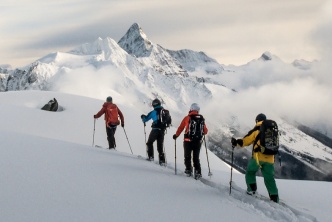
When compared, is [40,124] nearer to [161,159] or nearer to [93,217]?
[161,159]

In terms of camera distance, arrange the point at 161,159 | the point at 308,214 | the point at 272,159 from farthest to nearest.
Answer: the point at 161,159 < the point at 272,159 < the point at 308,214

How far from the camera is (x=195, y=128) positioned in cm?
1243

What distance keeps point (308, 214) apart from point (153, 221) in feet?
13.7

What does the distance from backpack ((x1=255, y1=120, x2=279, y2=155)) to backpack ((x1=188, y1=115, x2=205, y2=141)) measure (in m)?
2.65

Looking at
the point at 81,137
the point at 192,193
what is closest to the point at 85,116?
the point at 81,137

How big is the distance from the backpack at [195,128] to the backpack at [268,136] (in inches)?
104

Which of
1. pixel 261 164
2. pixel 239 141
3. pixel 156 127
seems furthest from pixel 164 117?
pixel 261 164

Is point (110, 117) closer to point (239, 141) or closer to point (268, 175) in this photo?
point (239, 141)

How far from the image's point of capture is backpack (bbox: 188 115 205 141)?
1243 cm

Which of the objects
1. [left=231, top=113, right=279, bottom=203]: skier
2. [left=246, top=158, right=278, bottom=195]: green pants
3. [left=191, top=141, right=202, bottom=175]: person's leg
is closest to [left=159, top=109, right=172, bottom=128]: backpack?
[left=191, top=141, right=202, bottom=175]: person's leg

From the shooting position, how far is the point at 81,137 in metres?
24.4

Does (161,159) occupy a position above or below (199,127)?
below

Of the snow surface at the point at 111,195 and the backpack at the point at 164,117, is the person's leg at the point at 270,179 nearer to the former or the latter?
the snow surface at the point at 111,195

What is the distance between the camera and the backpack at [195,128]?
1243 centimetres
